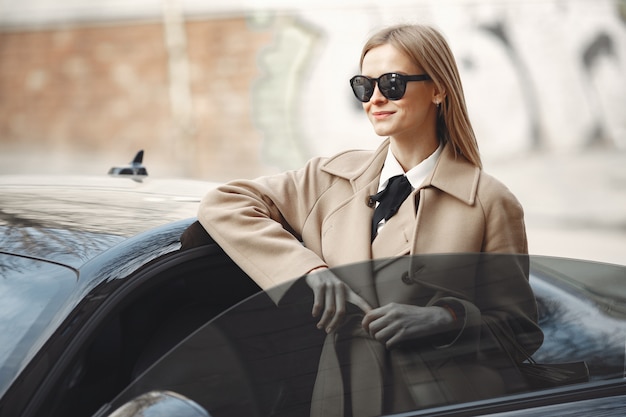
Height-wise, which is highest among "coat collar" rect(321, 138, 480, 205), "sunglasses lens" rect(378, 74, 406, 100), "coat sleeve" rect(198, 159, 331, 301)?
"sunglasses lens" rect(378, 74, 406, 100)

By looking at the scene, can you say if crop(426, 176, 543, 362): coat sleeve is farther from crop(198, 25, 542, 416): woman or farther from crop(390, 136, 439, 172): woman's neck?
crop(390, 136, 439, 172): woman's neck

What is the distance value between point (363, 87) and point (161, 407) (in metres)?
0.95

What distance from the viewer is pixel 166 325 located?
2.04 m

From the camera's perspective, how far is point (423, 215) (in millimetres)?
2102

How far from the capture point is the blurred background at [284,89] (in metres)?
10.6

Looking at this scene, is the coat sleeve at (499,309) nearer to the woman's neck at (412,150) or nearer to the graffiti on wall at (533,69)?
the woman's neck at (412,150)

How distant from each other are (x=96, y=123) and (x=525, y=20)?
572cm

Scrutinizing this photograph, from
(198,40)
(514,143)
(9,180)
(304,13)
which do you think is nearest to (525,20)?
(514,143)

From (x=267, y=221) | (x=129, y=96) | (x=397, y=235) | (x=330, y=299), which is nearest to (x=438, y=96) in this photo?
(x=397, y=235)

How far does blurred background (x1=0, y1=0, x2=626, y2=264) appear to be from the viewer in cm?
1064

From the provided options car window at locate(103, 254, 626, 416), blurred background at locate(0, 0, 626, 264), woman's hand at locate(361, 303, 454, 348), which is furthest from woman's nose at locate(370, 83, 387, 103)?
blurred background at locate(0, 0, 626, 264)

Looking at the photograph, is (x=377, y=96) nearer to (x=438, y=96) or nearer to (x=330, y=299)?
(x=438, y=96)

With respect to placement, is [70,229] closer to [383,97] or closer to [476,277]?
[383,97]

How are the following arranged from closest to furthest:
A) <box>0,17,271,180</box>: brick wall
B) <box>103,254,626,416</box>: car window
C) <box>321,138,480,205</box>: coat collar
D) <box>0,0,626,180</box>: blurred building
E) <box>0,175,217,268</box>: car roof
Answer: <box>103,254,626,416</box>: car window < <box>0,175,217,268</box>: car roof < <box>321,138,480,205</box>: coat collar < <box>0,0,626,180</box>: blurred building < <box>0,17,271,180</box>: brick wall
